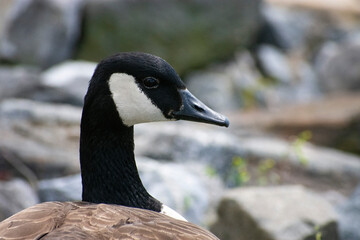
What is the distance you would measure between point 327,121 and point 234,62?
640 cm

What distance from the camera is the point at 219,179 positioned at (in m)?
6.83

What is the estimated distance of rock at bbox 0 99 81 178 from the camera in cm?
603

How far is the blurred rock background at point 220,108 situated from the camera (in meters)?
5.46

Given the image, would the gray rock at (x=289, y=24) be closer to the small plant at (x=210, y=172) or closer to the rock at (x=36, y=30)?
the rock at (x=36, y=30)

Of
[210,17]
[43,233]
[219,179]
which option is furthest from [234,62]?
[43,233]

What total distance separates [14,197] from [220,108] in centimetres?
926

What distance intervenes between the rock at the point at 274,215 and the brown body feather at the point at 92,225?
5.96 ft

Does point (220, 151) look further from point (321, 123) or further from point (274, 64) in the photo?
point (274, 64)

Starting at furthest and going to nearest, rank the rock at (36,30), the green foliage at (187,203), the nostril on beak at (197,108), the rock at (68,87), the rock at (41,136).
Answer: the rock at (36,30), the rock at (68,87), the rock at (41,136), the green foliage at (187,203), the nostril on beak at (197,108)

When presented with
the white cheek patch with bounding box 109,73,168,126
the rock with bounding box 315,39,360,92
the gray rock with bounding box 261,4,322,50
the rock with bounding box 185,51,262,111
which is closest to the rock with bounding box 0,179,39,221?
the white cheek patch with bounding box 109,73,168,126

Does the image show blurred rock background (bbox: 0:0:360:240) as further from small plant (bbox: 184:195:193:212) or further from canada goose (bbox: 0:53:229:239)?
canada goose (bbox: 0:53:229:239)

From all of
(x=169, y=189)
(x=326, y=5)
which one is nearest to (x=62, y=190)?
(x=169, y=189)

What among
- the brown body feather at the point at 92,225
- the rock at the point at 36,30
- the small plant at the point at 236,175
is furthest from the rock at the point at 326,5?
the brown body feather at the point at 92,225

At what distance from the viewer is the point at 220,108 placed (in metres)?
14.2
